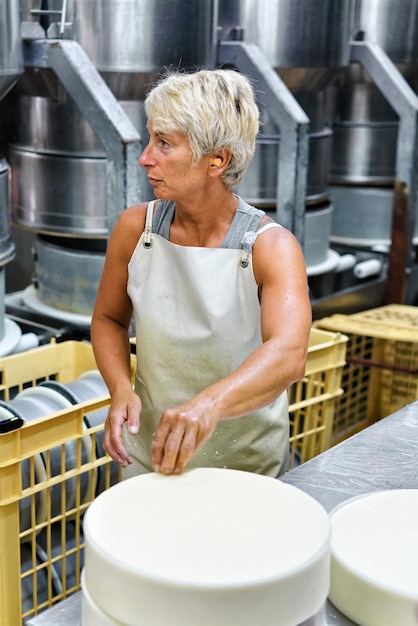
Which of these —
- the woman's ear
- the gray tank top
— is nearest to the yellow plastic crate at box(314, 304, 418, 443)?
the gray tank top

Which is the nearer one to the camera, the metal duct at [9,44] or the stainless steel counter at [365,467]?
the stainless steel counter at [365,467]

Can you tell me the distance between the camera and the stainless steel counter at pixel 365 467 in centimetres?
145

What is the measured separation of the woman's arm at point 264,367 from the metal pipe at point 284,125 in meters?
A: 1.72

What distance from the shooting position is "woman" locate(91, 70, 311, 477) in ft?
4.46

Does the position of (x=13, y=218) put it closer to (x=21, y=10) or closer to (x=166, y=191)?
(x=21, y=10)

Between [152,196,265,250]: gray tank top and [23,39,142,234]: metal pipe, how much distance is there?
0.99 meters

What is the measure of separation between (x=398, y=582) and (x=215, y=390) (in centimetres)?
36

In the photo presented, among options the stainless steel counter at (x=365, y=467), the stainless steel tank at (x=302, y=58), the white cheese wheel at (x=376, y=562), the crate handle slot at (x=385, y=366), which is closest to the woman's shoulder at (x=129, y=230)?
the stainless steel counter at (x=365, y=467)

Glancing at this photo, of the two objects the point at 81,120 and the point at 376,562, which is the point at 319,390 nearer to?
the point at 376,562

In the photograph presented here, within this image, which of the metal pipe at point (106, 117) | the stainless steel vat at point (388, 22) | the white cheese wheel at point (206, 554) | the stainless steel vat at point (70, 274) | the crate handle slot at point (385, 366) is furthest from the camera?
the stainless steel vat at point (388, 22)

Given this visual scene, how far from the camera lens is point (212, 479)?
3.77ft

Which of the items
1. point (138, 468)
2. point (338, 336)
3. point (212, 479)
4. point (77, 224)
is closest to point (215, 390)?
point (212, 479)

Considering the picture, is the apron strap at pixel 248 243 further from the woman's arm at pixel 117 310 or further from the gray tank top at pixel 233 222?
the woman's arm at pixel 117 310

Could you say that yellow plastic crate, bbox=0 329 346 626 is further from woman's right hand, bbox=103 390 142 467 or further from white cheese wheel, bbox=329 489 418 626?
white cheese wheel, bbox=329 489 418 626
